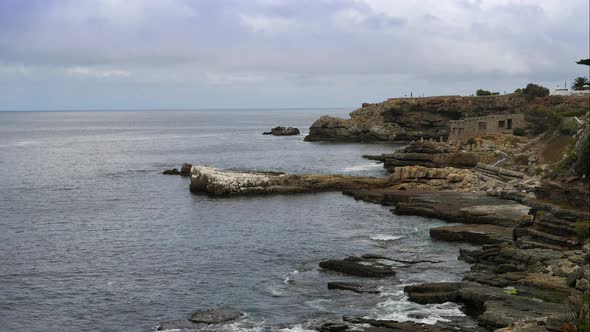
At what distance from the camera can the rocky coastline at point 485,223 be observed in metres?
31.0

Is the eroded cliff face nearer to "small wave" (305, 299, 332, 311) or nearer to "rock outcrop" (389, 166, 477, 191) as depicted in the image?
"rock outcrop" (389, 166, 477, 191)

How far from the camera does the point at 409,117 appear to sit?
16088cm

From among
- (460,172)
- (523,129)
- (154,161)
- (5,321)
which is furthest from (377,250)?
(154,161)

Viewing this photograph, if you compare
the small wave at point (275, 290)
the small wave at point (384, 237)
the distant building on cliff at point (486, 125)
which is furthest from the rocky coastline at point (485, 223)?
the distant building on cliff at point (486, 125)

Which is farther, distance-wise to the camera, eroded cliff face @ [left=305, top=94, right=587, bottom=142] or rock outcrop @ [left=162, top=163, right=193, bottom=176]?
eroded cliff face @ [left=305, top=94, right=587, bottom=142]

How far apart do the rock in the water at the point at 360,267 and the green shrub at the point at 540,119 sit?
2264 inches

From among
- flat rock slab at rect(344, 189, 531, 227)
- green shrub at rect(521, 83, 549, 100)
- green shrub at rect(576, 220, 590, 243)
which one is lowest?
flat rock slab at rect(344, 189, 531, 227)

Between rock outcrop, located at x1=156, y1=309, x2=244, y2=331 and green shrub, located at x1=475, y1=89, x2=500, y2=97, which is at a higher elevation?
green shrub, located at x1=475, y1=89, x2=500, y2=97

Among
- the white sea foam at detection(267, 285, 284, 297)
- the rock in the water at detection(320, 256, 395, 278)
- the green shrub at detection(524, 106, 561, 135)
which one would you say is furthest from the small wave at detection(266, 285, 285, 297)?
the green shrub at detection(524, 106, 561, 135)

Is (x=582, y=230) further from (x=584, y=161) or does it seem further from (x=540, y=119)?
(x=540, y=119)

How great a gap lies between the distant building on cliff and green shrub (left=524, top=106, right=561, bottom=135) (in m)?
5.86

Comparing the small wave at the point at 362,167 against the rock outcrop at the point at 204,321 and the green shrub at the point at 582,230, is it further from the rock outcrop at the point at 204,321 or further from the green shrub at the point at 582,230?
the rock outcrop at the point at 204,321

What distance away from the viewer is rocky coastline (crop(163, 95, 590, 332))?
31.0 metres

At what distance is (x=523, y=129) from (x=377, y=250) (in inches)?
2549
